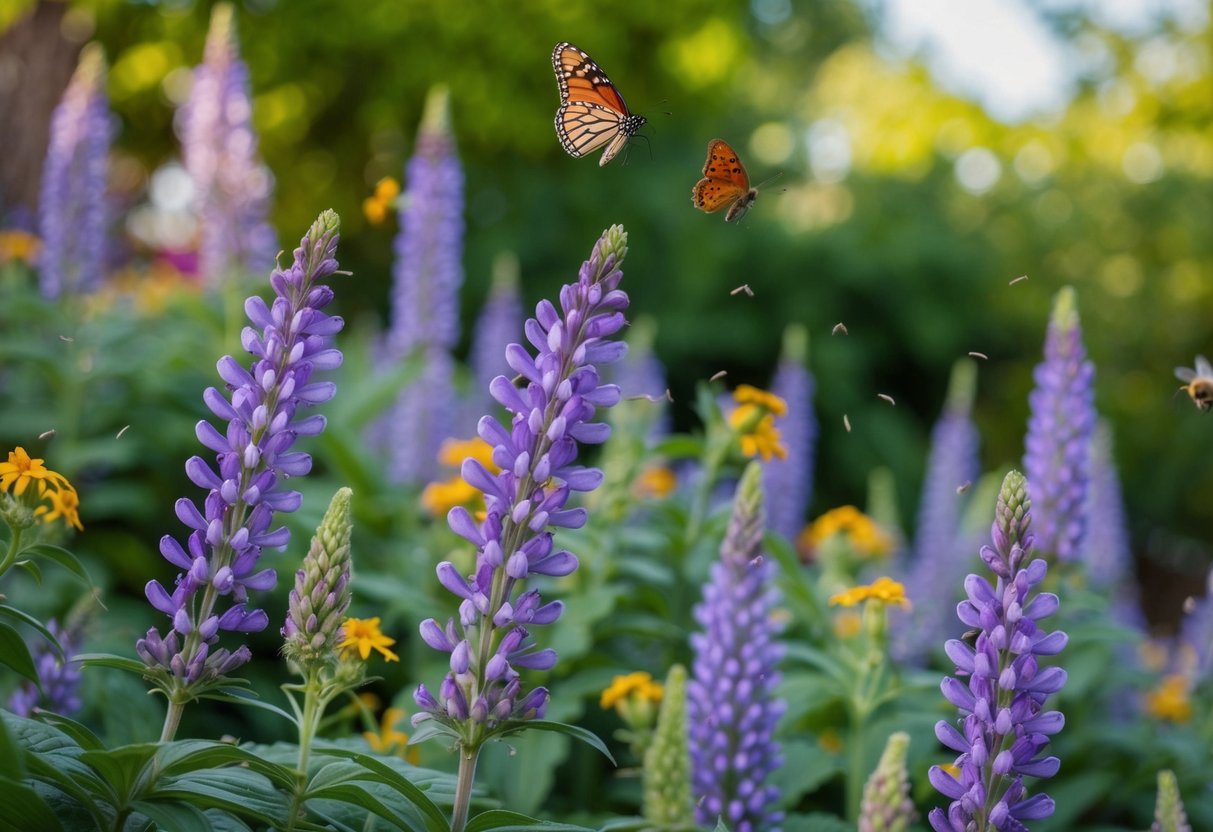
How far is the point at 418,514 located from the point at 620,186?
38.0ft

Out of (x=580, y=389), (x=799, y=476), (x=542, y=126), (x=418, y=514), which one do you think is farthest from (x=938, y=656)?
(x=542, y=126)

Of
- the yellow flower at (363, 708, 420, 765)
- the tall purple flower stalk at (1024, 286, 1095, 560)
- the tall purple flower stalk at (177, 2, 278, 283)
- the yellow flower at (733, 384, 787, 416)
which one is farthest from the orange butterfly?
the tall purple flower stalk at (177, 2, 278, 283)

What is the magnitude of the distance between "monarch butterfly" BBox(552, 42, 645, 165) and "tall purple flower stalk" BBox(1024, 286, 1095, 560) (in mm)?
1686

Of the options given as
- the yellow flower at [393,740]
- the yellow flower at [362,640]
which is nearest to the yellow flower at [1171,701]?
the yellow flower at [393,740]

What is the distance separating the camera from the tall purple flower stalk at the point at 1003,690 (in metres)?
2.14

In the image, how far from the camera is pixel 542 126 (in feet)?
49.3

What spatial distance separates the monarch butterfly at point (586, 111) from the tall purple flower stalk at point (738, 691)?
3.43 feet

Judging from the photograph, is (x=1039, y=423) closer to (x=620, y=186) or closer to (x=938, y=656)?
(x=938, y=656)

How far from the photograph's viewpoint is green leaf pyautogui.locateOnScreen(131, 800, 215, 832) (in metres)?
1.96

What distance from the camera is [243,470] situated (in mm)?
2188

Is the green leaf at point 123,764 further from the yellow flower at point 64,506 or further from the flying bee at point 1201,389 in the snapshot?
the flying bee at point 1201,389

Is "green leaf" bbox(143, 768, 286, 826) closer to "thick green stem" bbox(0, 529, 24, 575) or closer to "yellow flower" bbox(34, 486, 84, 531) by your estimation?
"thick green stem" bbox(0, 529, 24, 575)

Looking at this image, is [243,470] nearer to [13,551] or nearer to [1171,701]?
[13,551]

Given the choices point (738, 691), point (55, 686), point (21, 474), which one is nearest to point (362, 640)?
point (21, 474)
